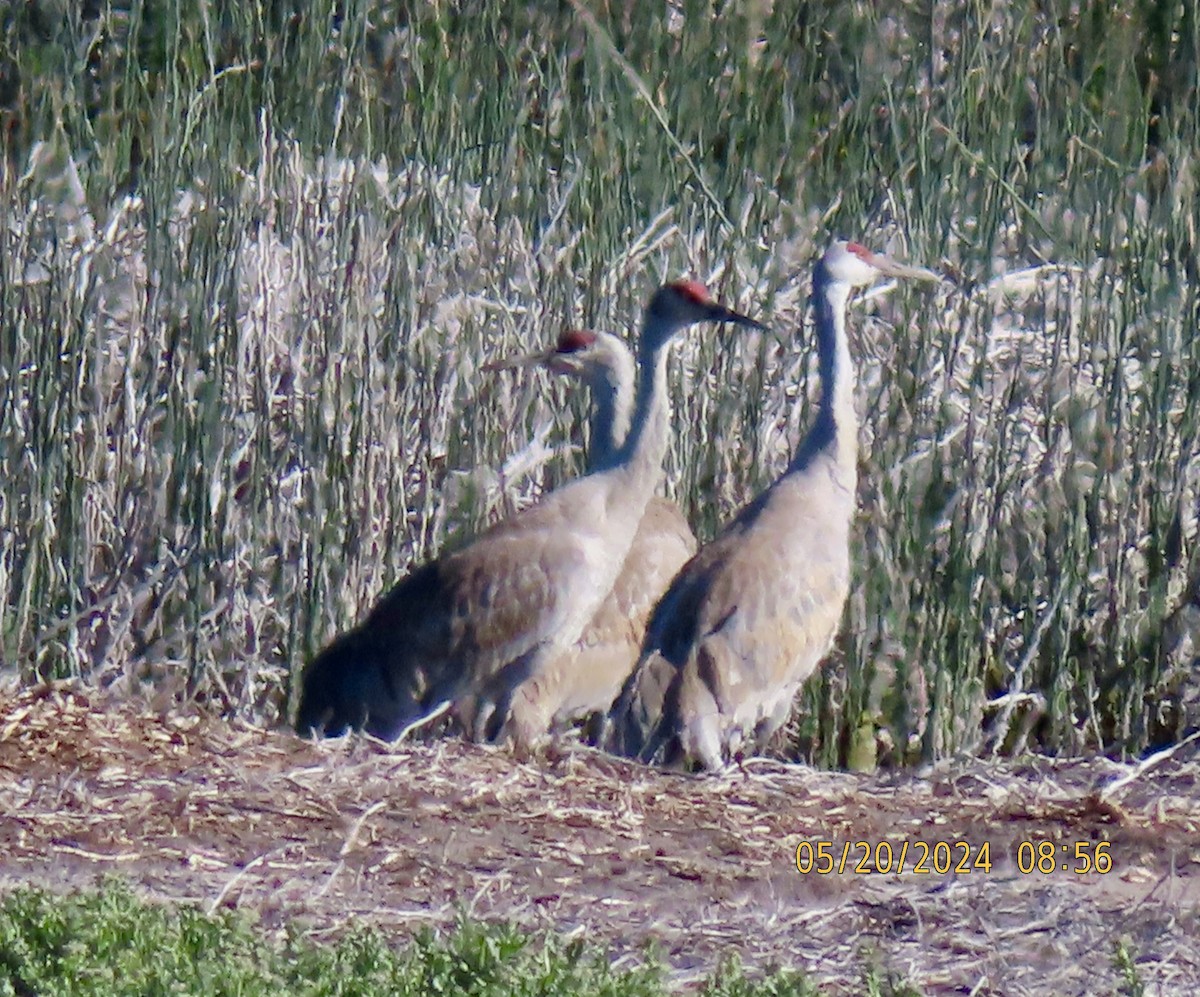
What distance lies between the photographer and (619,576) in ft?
21.7

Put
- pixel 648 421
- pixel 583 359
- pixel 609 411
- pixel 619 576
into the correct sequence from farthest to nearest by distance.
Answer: pixel 619 576 < pixel 609 411 < pixel 583 359 < pixel 648 421

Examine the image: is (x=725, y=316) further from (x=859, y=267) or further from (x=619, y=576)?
(x=619, y=576)

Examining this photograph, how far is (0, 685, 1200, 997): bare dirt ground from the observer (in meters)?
3.88

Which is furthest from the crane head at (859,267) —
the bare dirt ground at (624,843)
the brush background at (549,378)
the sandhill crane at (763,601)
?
the bare dirt ground at (624,843)

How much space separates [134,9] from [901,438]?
268 centimetres

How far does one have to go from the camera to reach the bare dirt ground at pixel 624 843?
3.88 metres

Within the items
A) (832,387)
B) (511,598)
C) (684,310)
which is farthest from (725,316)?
(511,598)

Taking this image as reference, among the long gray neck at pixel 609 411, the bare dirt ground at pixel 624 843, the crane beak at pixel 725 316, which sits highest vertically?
the crane beak at pixel 725 316

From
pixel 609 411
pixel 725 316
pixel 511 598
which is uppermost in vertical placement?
pixel 725 316

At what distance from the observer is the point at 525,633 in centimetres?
622

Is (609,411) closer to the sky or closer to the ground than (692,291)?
closer to the ground

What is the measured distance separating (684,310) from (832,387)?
48 cm
